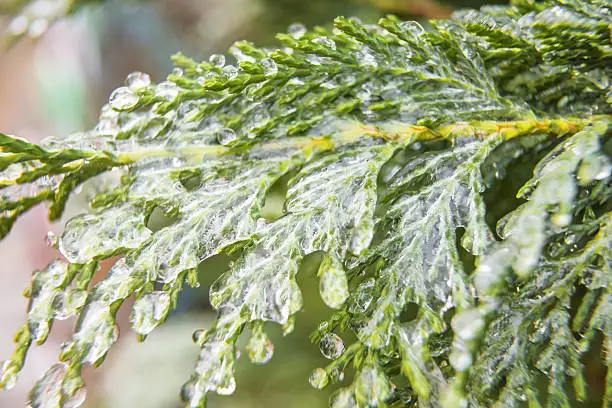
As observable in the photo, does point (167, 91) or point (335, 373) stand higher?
point (167, 91)

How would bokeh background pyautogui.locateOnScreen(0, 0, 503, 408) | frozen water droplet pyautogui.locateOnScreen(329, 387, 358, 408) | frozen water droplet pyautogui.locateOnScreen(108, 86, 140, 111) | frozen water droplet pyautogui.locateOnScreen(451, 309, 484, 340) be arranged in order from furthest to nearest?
bokeh background pyautogui.locateOnScreen(0, 0, 503, 408) → frozen water droplet pyautogui.locateOnScreen(108, 86, 140, 111) → frozen water droplet pyautogui.locateOnScreen(329, 387, 358, 408) → frozen water droplet pyautogui.locateOnScreen(451, 309, 484, 340)

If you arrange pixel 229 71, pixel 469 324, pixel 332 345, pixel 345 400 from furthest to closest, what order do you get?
pixel 229 71
pixel 332 345
pixel 345 400
pixel 469 324

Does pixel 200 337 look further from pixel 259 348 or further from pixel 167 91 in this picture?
pixel 167 91

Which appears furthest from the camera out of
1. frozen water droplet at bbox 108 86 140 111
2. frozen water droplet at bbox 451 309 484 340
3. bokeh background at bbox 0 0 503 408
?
bokeh background at bbox 0 0 503 408

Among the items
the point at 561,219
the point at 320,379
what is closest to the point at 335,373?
the point at 320,379

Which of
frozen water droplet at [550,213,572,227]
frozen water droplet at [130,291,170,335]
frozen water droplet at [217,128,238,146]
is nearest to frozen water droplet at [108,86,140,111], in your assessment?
frozen water droplet at [217,128,238,146]

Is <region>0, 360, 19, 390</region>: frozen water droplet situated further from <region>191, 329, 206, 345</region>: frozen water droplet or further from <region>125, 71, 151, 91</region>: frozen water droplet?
<region>125, 71, 151, 91</region>: frozen water droplet

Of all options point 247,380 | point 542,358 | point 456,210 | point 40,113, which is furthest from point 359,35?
point 40,113

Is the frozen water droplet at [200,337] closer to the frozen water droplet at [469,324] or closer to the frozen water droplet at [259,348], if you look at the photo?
the frozen water droplet at [259,348]

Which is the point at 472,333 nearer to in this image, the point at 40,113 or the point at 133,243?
the point at 133,243
